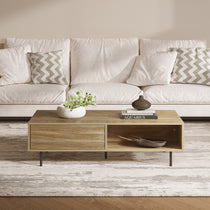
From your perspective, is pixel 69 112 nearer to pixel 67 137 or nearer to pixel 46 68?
pixel 67 137

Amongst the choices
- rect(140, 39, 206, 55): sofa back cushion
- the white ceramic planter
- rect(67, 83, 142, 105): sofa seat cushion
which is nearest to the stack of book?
the white ceramic planter

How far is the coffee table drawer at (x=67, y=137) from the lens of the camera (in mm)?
2553

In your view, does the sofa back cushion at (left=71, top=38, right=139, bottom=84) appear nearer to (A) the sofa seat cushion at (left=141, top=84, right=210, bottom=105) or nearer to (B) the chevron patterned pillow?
(B) the chevron patterned pillow

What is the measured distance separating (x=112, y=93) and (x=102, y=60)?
0.70 meters

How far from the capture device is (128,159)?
278cm

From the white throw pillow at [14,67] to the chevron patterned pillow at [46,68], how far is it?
82 mm

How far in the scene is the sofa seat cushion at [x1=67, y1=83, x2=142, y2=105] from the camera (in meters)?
3.69

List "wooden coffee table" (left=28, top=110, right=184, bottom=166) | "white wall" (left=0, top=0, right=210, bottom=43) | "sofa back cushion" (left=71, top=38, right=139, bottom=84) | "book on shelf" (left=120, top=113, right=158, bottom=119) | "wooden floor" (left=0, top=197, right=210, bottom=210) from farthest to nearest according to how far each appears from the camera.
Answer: "white wall" (left=0, top=0, right=210, bottom=43) < "sofa back cushion" (left=71, top=38, right=139, bottom=84) < "book on shelf" (left=120, top=113, right=158, bottom=119) < "wooden coffee table" (left=28, top=110, right=184, bottom=166) < "wooden floor" (left=0, top=197, right=210, bottom=210)

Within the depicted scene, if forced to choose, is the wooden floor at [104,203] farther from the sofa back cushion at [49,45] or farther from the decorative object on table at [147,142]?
the sofa back cushion at [49,45]

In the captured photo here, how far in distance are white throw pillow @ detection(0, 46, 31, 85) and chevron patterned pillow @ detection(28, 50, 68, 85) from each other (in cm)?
8

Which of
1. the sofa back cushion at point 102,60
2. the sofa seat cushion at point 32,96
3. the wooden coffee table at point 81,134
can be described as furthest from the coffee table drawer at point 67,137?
the sofa back cushion at point 102,60

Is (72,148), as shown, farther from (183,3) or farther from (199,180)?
(183,3)

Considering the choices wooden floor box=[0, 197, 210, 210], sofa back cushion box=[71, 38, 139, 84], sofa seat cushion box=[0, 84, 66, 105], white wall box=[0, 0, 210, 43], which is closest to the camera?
wooden floor box=[0, 197, 210, 210]

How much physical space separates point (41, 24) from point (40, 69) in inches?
34.1
